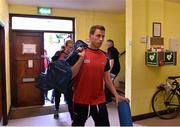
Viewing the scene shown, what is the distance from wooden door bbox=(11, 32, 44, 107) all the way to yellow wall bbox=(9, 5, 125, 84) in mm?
573

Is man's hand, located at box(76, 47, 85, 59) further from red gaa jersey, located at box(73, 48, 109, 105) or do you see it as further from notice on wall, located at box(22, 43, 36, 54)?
notice on wall, located at box(22, 43, 36, 54)

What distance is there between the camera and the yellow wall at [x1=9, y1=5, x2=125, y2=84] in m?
5.29

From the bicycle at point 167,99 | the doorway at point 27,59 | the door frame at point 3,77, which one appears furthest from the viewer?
the doorway at point 27,59

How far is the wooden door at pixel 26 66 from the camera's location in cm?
524

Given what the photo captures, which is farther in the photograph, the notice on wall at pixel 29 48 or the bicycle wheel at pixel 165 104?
the notice on wall at pixel 29 48

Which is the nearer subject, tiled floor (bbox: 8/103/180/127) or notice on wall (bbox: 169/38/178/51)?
tiled floor (bbox: 8/103/180/127)

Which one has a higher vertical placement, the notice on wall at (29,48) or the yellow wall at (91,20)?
the yellow wall at (91,20)

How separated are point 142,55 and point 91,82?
7.39 ft

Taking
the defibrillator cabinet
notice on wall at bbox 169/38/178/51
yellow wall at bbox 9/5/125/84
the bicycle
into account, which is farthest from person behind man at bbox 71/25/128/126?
yellow wall at bbox 9/5/125/84

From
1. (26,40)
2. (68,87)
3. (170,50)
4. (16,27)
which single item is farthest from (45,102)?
(68,87)

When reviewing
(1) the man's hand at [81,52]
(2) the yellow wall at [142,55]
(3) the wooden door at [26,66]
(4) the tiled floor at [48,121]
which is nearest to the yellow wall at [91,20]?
(3) the wooden door at [26,66]

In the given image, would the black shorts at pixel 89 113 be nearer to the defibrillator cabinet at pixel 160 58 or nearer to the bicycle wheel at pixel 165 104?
the defibrillator cabinet at pixel 160 58

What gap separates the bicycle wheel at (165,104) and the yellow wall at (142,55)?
15 cm

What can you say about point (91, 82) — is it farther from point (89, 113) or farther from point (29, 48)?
point (29, 48)
